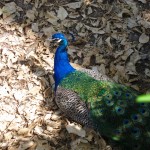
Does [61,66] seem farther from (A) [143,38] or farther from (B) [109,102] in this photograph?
(A) [143,38]

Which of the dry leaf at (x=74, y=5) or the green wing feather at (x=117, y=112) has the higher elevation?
the dry leaf at (x=74, y=5)

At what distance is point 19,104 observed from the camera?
3568 mm

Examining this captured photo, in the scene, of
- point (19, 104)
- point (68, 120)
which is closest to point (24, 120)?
point (19, 104)

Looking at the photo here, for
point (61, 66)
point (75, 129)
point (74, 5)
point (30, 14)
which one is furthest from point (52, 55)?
point (75, 129)

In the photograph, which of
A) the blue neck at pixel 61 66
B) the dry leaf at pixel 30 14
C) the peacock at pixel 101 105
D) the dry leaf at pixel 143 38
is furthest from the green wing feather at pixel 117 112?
the dry leaf at pixel 30 14

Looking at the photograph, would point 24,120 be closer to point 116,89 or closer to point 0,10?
point 116,89

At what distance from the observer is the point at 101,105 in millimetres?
2947

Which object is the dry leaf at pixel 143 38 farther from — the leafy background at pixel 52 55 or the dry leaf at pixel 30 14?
the dry leaf at pixel 30 14

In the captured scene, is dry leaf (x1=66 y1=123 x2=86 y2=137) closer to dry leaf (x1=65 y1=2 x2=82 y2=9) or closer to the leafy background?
the leafy background

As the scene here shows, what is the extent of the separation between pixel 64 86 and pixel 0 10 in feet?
5.12

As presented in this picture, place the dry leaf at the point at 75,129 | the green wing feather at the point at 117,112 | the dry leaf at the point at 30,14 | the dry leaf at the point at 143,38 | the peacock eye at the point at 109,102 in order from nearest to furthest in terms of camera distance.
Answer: the green wing feather at the point at 117,112
the peacock eye at the point at 109,102
the dry leaf at the point at 75,129
the dry leaf at the point at 143,38
the dry leaf at the point at 30,14

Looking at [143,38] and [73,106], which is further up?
[143,38]

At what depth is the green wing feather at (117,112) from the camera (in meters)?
2.75

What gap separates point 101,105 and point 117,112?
6.9 inches
